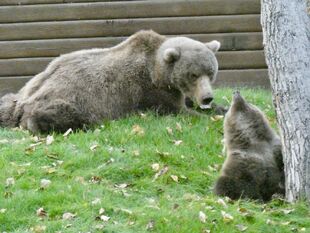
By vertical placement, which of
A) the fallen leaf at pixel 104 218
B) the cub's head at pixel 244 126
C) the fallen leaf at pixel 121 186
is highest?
the cub's head at pixel 244 126

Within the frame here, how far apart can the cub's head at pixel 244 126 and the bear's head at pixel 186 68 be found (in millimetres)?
2605

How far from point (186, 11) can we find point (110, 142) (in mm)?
4727

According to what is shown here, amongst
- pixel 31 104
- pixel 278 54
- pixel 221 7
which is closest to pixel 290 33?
pixel 278 54

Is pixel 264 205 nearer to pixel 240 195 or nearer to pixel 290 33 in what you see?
pixel 240 195

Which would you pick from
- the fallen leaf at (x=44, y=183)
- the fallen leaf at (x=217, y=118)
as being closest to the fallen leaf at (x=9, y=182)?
the fallen leaf at (x=44, y=183)

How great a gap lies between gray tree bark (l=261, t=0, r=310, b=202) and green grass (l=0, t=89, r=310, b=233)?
315 millimetres

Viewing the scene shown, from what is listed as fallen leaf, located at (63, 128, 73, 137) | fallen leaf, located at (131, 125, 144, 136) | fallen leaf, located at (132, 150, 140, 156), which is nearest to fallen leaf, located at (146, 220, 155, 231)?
fallen leaf, located at (132, 150, 140, 156)

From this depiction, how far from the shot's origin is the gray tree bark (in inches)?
284

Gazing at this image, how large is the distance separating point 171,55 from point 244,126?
3028 millimetres

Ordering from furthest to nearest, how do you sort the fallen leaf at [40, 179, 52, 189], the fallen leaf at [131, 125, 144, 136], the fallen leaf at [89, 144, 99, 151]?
1. the fallen leaf at [131, 125, 144, 136]
2. the fallen leaf at [89, 144, 99, 151]
3. the fallen leaf at [40, 179, 52, 189]

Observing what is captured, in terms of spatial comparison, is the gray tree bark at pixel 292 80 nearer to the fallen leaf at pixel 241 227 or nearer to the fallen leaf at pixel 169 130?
the fallen leaf at pixel 241 227

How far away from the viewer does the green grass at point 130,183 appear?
7035 millimetres

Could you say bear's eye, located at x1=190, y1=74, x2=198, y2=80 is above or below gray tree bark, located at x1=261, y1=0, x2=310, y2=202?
below

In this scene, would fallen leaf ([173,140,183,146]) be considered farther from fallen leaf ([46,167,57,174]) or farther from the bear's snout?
fallen leaf ([46,167,57,174])
